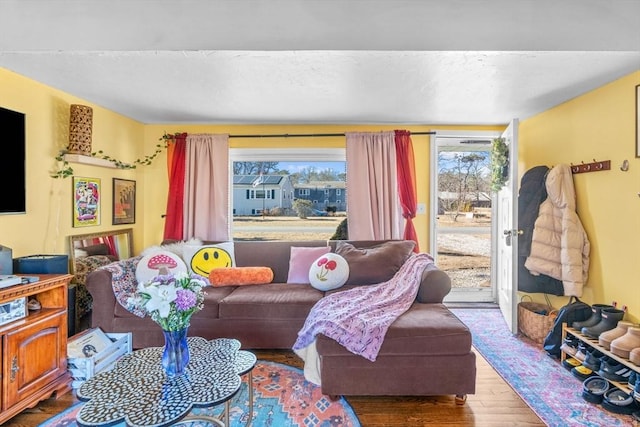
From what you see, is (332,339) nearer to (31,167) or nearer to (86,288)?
(86,288)

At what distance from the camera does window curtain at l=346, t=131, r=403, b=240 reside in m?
3.78

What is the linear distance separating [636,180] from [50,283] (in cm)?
394

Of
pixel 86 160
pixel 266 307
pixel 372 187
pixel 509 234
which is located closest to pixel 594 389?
pixel 509 234

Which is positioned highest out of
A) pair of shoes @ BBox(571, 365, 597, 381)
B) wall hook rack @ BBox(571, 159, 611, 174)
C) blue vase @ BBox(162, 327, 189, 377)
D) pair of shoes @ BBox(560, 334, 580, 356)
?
wall hook rack @ BBox(571, 159, 611, 174)

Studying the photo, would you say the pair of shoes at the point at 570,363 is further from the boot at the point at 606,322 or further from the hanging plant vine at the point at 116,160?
the hanging plant vine at the point at 116,160

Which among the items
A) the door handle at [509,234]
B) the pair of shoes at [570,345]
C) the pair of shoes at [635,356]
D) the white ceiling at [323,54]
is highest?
the white ceiling at [323,54]

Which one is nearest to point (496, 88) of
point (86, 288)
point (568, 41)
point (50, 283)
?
point (568, 41)

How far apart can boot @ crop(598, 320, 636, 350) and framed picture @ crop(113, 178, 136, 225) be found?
166 inches

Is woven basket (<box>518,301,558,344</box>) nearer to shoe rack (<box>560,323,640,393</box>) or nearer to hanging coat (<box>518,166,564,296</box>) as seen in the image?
hanging coat (<box>518,166,564,296</box>)

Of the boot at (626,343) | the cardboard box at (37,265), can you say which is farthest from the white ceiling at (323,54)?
the boot at (626,343)

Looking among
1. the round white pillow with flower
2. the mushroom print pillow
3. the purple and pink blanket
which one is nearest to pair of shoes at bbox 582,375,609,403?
the purple and pink blanket

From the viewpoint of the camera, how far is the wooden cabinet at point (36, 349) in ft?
6.14

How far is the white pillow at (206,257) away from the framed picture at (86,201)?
34.1 inches

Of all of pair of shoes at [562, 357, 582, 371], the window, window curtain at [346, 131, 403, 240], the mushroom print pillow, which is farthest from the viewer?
the window
